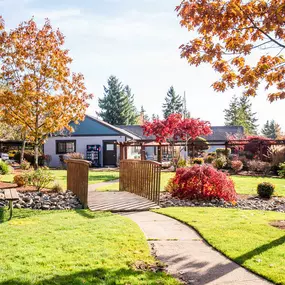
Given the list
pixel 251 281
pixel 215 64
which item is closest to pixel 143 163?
pixel 215 64

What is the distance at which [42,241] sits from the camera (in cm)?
555

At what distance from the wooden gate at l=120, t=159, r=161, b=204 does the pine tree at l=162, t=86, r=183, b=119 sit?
2288 inches

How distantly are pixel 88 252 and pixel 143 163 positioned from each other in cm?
576

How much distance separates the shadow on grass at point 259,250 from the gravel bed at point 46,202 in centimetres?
511

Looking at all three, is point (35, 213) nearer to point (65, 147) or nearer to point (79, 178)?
point (79, 178)

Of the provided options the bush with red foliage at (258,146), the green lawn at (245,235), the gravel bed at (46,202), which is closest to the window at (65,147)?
the bush with red foliage at (258,146)

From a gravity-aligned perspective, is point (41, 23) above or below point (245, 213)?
above

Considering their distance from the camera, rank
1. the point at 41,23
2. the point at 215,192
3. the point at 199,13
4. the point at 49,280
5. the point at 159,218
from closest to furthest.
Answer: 1. the point at 49,280
2. the point at 199,13
3. the point at 159,218
4. the point at 215,192
5. the point at 41,23

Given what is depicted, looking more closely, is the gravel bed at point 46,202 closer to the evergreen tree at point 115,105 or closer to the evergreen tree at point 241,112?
the evergreen tree at point 115,105

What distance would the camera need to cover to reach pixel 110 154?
103ft

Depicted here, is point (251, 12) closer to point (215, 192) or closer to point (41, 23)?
point (215, 192)

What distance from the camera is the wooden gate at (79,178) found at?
9.26 m

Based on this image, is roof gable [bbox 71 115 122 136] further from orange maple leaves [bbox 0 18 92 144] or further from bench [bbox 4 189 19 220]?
bench [bbox 4 189 19 220]

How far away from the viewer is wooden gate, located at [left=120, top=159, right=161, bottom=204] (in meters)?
9.69
